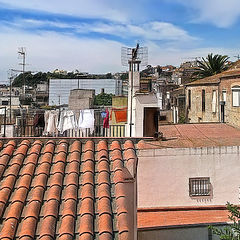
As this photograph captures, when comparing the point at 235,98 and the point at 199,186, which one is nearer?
the point at 199,186

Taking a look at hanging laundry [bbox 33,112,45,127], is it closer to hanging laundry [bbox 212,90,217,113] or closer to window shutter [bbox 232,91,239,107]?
window shutter [bbox 232,91,239,107]

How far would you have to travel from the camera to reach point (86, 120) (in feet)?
47.5

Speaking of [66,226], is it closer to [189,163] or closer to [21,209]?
→ [21,209]

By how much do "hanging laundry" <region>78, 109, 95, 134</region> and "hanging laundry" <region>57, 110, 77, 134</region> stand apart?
0.31 meters

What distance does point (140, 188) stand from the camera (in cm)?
1130

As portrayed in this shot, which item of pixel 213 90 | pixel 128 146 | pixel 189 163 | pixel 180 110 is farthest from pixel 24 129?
pixel 180 110

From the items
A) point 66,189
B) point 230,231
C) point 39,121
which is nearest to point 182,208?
point 230,231

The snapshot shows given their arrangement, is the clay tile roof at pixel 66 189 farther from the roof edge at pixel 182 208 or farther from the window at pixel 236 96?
the window at pixel 236 96

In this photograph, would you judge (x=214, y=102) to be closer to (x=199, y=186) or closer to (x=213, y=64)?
(x=213, y=64)

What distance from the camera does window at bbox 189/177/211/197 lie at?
11.5 metres

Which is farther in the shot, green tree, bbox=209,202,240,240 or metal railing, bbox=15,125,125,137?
metal railing, bbox=15,125,125,137

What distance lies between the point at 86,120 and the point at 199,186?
5.80 meters

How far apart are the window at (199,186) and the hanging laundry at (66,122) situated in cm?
595

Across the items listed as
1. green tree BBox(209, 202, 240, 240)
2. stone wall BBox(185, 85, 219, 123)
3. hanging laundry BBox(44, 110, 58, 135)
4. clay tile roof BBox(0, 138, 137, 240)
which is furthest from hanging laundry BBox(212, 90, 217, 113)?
green tree BBox(209, 202, 240, 240)
